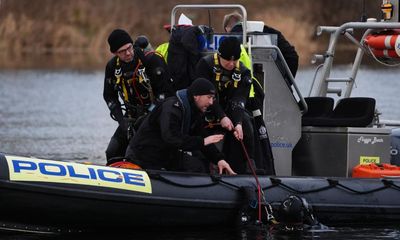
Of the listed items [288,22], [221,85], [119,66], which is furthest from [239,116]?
[288,22]

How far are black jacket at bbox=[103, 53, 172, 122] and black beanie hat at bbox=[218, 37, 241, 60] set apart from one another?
63cm

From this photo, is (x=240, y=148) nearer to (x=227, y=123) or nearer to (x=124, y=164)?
(x=227, y=123)

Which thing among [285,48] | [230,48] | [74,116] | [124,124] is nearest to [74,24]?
[74,116]

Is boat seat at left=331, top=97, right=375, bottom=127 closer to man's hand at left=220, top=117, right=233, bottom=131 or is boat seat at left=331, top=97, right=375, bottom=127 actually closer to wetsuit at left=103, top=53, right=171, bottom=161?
man's hand at left=220, top=117, right=233, bottom=131

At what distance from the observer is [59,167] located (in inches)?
352

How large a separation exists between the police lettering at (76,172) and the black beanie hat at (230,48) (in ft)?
4.19

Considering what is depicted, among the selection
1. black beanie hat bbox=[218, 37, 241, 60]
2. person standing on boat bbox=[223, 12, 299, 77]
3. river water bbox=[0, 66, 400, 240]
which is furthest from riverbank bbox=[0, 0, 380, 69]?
black beanie hat bbox=[218, 37, 241, 60]

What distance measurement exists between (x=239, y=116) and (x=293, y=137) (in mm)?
985

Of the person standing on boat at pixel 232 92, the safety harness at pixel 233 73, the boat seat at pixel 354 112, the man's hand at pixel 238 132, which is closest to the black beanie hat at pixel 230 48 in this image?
the person standing on boat at pixel 232 92

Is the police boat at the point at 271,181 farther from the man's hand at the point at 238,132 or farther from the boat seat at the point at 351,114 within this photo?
the man's hand at the point at 238,132

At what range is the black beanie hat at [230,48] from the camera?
9.55 m

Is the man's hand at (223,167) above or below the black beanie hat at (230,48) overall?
below

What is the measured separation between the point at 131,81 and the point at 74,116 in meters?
13.5

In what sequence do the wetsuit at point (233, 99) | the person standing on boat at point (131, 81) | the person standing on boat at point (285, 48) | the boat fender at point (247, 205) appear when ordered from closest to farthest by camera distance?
1. the boat fender at point (247, 205)
2. the wetsuit at point (233, 99)
3. the person standing on boat at point (131, 81)
4. the person standing on boat at point (285, 48)
